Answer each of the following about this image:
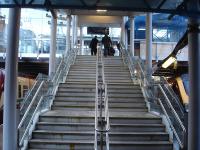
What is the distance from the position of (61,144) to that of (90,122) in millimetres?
1448

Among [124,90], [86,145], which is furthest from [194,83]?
[124,90]

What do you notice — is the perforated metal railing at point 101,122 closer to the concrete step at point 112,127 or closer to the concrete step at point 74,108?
the concrete step at point 112,127

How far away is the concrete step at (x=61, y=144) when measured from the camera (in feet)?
35.4

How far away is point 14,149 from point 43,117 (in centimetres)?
201

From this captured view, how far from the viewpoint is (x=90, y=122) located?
12.1m

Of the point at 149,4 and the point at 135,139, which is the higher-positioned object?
the point at 149,4

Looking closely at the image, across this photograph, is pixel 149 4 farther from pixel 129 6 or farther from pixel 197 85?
pixel 197 85

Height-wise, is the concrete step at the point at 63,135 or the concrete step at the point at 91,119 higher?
the concrete step at the point at 91,119

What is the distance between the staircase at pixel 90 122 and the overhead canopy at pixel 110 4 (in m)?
3.36

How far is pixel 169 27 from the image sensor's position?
3847 centimetres

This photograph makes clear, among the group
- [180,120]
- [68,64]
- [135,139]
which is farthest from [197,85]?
[68,64]

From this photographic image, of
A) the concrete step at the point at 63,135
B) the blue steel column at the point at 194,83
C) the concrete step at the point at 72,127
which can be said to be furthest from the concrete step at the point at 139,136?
the blue steel column at the point at 194,83

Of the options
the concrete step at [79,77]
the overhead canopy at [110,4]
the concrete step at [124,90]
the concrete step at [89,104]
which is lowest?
the concrete step at [89,104]

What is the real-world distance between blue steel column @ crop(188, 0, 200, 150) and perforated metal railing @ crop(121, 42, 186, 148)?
1.49 feet
